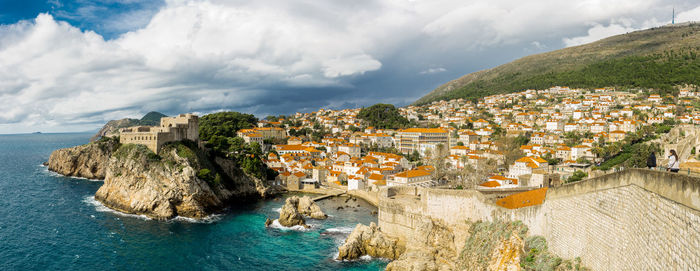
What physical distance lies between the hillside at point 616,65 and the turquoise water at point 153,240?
Result: 8539 centimetres

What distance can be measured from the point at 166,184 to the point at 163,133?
6.69m

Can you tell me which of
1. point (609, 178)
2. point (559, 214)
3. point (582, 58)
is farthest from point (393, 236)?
point (582, 58)

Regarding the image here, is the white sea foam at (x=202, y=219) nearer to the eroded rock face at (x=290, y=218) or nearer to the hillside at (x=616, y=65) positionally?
the eroded rock face at (x=290, y=218)

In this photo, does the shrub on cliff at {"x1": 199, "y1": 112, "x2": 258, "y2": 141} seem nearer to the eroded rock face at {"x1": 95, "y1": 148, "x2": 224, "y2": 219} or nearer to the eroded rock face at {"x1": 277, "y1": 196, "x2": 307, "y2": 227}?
the eroded rock face at {"x1": 95, "y1": 148, "x2": 224, "y2": 219}

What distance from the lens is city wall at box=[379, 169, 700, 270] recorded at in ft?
18.6

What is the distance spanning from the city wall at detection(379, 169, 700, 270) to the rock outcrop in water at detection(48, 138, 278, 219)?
27.2 meters

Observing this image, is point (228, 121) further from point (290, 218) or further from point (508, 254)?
Result: point (508, 254)

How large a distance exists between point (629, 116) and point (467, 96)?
6220 cm

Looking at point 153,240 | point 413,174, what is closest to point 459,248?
point 153,240

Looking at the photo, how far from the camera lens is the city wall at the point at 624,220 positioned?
568 cm

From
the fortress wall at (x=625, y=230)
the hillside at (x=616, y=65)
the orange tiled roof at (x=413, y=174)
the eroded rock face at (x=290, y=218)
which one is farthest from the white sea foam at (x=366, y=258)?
the hillside at (x=616, y=65)

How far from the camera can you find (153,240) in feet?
83.8

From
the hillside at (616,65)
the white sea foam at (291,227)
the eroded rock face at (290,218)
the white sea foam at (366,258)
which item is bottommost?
the white sea foam at (366,258)

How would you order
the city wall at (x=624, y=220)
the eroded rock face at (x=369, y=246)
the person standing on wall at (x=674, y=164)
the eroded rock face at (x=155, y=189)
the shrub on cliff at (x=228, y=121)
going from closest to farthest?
the city wall at (x=624, y=220)
the person standing on wall at (x=674, y=164)
the eroded rock face at (x=369, y=246)
the eroded rock face at (x=155, y=189)
the shrub on cliff at (x=228, y=121)
